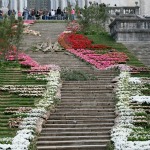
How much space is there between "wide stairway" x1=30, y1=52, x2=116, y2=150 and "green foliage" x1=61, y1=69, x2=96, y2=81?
0.53 metres

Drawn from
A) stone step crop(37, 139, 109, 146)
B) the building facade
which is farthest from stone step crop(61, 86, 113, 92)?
the building facade

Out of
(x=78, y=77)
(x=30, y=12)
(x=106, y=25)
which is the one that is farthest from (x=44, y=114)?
(x=30, y=12)

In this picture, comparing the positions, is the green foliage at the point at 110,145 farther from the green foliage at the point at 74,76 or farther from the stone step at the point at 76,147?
the green foliage at the point at 74,76

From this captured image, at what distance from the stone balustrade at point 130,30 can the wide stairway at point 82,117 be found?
11139mm

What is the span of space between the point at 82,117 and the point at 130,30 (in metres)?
19.8

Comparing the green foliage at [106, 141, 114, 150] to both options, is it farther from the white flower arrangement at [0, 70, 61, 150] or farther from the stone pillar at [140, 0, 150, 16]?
the stone pillar at [140, 0, 150, 16]

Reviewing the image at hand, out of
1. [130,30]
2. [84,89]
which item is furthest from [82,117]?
[130,30]

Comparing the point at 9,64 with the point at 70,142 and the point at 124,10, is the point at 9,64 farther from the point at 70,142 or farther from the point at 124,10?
the point at 124,10

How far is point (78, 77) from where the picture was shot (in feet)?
107

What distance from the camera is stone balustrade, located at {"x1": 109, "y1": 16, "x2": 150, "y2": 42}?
146ft

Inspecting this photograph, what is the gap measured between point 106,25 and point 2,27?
18859 mm

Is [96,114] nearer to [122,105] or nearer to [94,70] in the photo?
[122,105]

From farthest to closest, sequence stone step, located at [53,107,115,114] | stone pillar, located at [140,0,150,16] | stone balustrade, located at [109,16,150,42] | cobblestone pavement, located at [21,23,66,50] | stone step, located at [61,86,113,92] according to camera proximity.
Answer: stone pillar, located at [140,0,150,16] < stone balustrade, located at [109,16,150,42] < cobblestone pavement, located at [21,23,66,50] < stone step, located at [61,86,113,92] < stone step, located at [53,107,115,114]

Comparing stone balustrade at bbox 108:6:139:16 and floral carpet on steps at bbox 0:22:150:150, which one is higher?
stone balustrade at bbox 108:6:139:16
